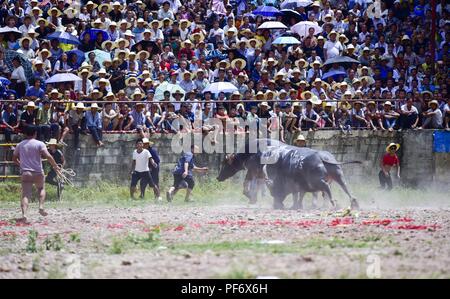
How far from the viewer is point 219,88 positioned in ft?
96.9

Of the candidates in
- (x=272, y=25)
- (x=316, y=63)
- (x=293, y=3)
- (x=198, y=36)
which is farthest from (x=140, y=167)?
(x=293, y=3)

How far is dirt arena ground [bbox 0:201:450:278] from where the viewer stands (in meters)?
15.0

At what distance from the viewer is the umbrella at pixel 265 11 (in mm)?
32562

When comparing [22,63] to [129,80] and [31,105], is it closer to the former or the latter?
[31,105]

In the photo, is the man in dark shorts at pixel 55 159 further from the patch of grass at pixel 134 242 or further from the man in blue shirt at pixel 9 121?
the patch of grass at pixel 134 242

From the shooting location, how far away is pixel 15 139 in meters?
27.6

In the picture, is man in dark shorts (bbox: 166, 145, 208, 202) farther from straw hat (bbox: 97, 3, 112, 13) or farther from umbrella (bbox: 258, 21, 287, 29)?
umbrella (bbox: 258, 21, 287, 29)

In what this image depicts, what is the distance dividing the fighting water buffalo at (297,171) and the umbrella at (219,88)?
152 inches

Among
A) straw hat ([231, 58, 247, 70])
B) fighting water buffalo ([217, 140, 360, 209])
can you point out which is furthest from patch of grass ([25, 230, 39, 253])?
straw hat ([231, 58, 247, 70])

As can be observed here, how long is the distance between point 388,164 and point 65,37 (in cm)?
927

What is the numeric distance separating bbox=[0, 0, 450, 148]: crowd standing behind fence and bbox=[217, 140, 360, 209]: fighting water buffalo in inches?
156

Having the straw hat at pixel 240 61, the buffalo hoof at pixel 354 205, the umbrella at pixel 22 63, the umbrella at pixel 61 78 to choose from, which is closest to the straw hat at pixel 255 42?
the straw hat at pixel 240 61
